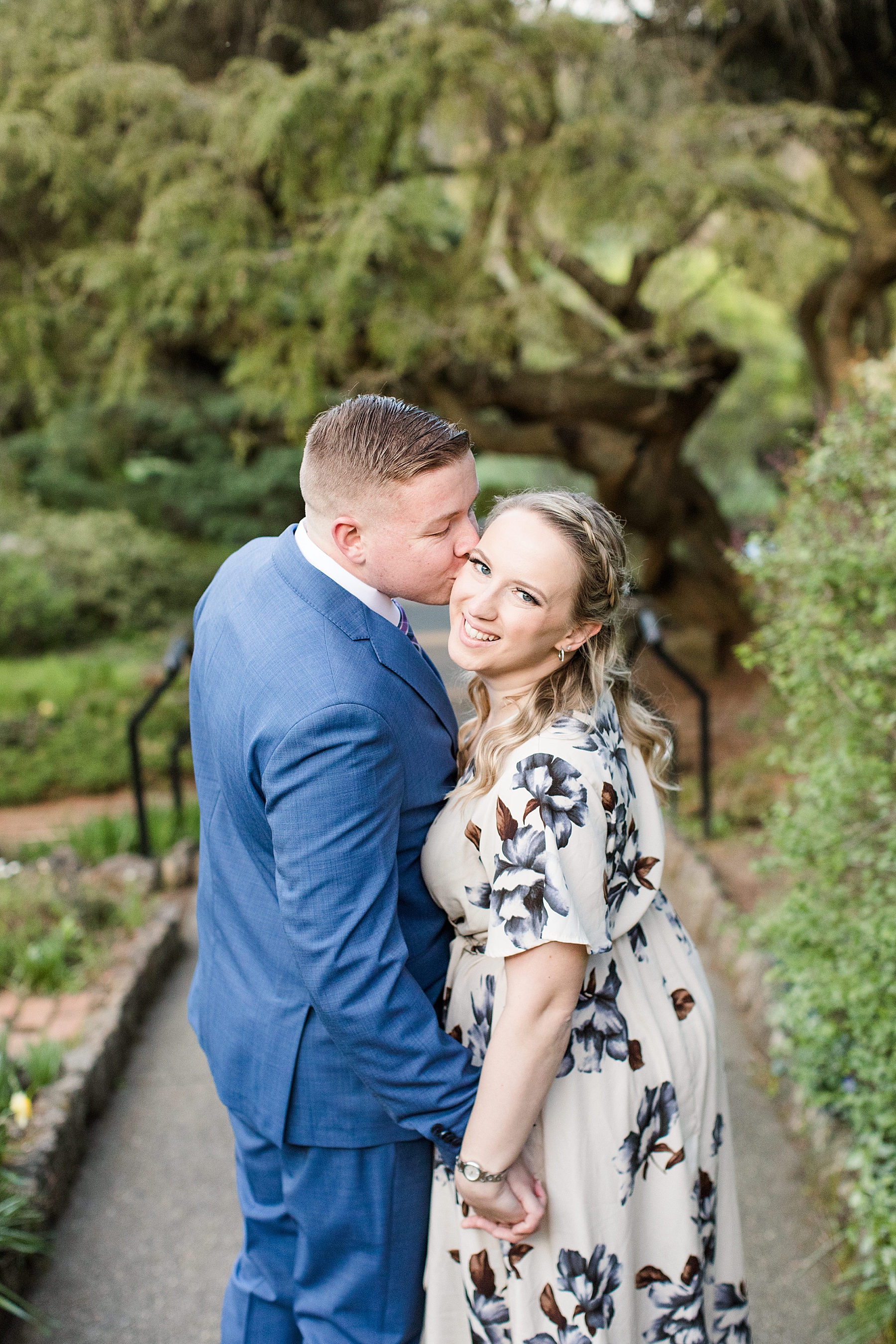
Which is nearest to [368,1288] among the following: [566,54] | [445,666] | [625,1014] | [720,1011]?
[625,1014]

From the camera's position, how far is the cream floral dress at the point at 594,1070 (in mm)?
1380

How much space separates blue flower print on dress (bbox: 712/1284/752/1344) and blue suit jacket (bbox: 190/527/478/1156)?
2.30 feet

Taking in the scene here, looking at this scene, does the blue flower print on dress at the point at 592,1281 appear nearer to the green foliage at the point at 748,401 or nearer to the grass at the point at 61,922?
the grass at the point at 61,922

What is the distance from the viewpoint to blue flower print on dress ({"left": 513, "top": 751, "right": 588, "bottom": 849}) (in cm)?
136

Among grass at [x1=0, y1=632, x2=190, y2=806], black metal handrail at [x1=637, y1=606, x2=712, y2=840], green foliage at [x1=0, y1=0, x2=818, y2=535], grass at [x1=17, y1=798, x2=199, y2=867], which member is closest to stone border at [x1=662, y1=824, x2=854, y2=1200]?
black metal handrail at [x1=637, y1=606, x2=712, y2=840]

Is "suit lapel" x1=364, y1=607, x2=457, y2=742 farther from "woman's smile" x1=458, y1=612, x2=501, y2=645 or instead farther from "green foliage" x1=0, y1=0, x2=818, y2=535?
"green foliage" x1=0, y1=0, x2=818, y2=535

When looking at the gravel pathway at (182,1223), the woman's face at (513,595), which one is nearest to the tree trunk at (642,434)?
the gravel pathway at (182,1223)

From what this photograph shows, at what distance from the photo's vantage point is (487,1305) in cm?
157

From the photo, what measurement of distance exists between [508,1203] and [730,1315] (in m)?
0.67

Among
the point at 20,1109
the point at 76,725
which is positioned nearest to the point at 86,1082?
the point at 20,1109

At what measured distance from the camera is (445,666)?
20.3ft

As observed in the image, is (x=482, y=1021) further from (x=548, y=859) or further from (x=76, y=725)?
(x=76, y=725)

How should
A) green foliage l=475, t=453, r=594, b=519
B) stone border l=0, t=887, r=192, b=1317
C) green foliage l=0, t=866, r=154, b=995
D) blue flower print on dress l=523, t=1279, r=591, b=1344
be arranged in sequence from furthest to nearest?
green foliage l=475, t=453, r=594, b=519 < green foliage l=0, t=866, r=154, b=995 < stone border l=0, t=887, r=192, b=1317 < blue flower print on dress l=523, t=1279, r=591, b=1344

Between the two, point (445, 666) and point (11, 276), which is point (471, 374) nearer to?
point (445, 666)
